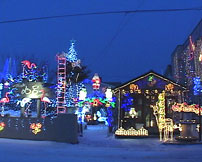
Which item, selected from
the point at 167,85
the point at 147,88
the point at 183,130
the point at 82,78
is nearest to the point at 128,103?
the point at 147,88

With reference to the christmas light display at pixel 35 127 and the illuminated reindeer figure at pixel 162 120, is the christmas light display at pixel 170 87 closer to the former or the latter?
the illuminated reindeer figure at pixel 162 120

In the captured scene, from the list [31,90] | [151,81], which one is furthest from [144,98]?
[31,90]

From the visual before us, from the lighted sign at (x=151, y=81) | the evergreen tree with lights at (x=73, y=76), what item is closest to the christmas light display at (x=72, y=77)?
the evergreen tree with lights at (x=73, y=76)

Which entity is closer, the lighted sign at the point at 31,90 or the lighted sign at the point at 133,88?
the lighted sign at the point at 31,90

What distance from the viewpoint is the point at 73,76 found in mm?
38031

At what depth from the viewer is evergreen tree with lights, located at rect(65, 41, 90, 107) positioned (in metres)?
30.2

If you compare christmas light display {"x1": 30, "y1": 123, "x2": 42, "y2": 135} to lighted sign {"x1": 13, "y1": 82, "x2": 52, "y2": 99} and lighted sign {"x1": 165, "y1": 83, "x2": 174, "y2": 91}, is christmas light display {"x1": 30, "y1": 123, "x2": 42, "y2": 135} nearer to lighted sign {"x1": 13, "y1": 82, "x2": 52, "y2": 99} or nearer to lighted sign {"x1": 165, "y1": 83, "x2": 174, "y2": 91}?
lighted sign {"x1": 13, "y1": 82, "x2": 52, "y2": 99}

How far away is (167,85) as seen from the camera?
19.1 m

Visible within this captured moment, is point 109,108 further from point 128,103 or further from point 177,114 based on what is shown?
point 177,114

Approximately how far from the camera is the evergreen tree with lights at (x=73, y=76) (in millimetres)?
30225

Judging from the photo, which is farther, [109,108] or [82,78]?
[82,78]

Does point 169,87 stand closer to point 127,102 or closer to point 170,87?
point 170,87

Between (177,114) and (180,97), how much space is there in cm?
127

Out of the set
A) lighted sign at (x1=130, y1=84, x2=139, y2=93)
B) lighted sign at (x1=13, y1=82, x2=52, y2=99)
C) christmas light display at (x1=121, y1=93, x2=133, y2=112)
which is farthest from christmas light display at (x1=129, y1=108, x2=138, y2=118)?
lighted sign at (x1=13, y1=82, x2=52, y2=99)
